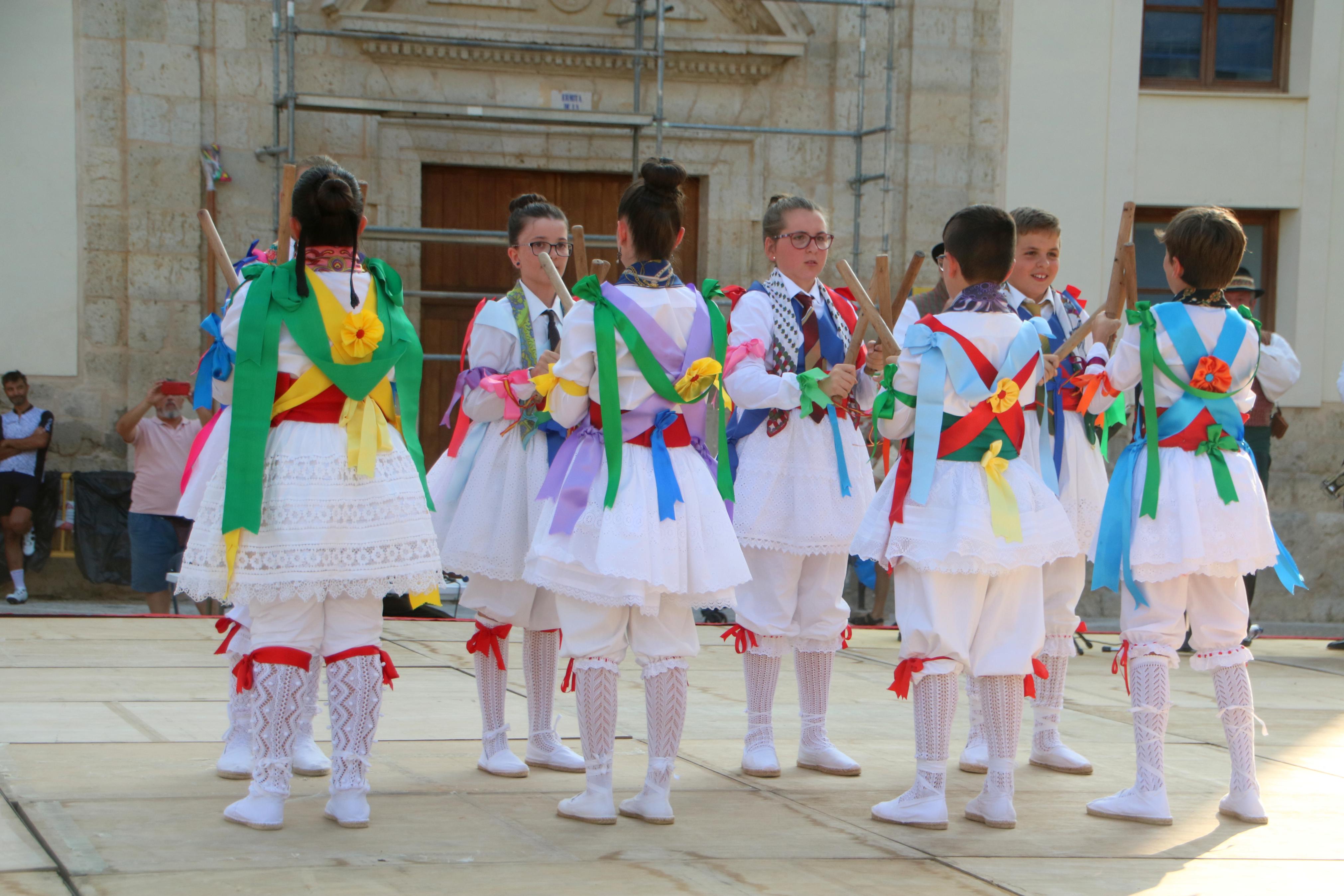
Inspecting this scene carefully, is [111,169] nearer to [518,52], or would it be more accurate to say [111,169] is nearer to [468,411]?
[518,52]

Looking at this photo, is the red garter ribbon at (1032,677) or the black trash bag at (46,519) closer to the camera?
the red garter ribbon at (1032,677)

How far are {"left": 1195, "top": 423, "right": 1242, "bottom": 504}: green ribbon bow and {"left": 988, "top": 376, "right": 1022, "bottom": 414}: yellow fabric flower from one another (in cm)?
68

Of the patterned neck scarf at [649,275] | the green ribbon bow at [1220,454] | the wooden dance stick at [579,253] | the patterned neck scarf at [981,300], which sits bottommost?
the green ribbon bow at [1220,454]

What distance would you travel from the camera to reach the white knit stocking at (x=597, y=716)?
12.9 feet

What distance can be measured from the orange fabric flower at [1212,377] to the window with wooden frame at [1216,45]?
816 centimetres

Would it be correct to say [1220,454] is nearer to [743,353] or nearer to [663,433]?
[743,353]

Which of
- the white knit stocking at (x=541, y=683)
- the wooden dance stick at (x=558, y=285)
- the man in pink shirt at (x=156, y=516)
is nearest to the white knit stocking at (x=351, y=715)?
the white knit stocking at (x=541, y=683)

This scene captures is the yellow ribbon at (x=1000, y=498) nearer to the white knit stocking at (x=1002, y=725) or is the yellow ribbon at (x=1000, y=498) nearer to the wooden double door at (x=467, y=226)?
the white knit stocking at (x=1002, y=725)

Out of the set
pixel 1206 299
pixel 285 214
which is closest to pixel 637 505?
pixel 285 214

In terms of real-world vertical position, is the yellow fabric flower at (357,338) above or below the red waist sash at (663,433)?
above

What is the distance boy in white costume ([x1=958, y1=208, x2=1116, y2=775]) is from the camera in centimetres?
480

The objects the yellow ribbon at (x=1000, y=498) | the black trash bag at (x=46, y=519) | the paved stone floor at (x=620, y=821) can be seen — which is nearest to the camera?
the paved stone floor at (x=620, y=821)

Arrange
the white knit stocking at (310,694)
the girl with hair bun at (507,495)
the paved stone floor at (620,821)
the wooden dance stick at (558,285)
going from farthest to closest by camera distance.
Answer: the girl with hair bun at (507,495) < the wooden dance stick at (558,285) < the white knit stocking at (310,694) < the paved stone floor at (620,821)

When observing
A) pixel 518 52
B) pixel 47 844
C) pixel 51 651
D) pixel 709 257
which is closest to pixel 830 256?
pixel 709 257
